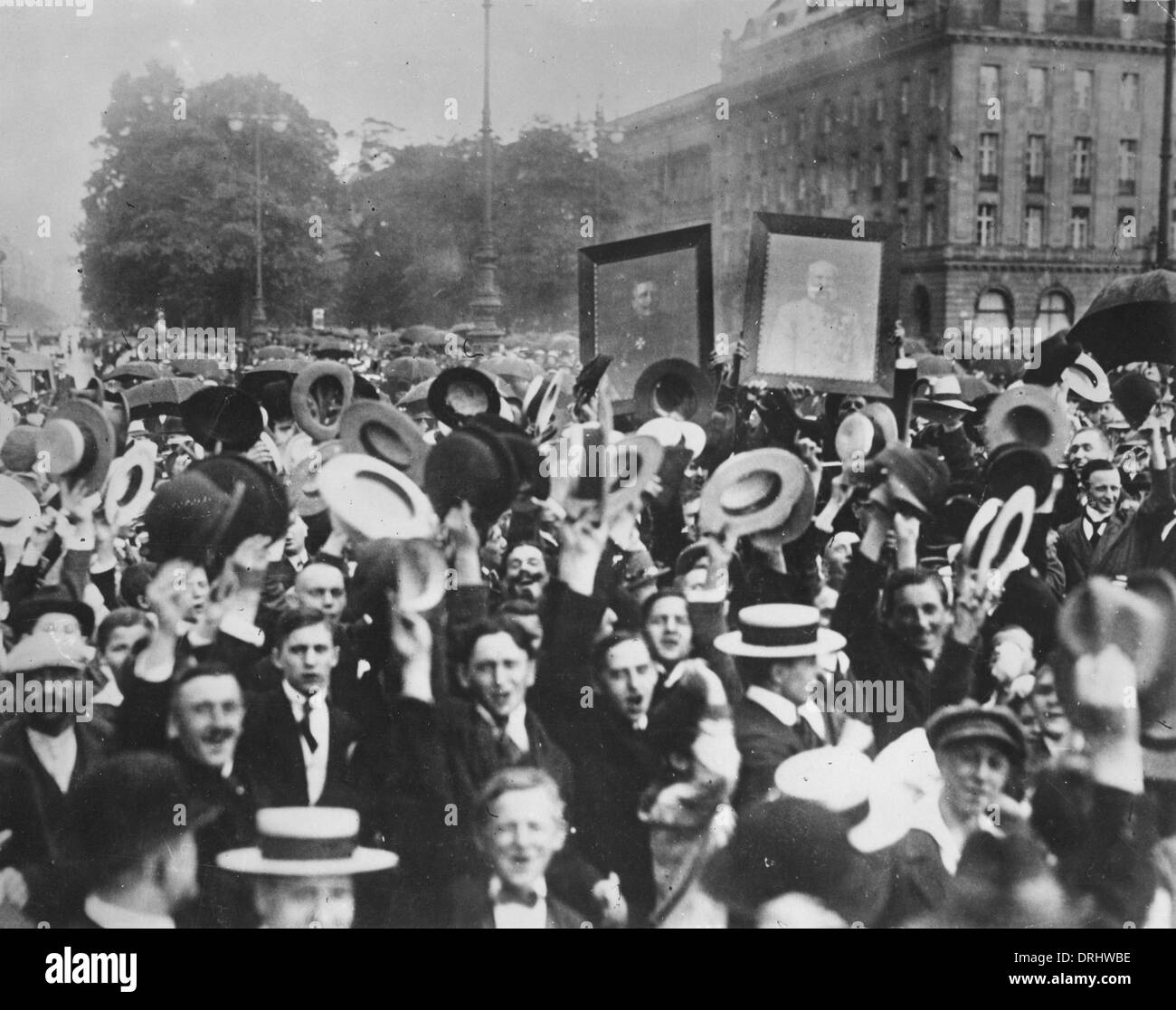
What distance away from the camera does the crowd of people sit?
5.09 metres

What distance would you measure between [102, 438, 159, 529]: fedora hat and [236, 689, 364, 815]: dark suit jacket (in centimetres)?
87

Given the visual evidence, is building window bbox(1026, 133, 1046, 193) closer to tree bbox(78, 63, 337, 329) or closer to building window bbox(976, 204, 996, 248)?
building window bbox(976, 204, 996, 248)

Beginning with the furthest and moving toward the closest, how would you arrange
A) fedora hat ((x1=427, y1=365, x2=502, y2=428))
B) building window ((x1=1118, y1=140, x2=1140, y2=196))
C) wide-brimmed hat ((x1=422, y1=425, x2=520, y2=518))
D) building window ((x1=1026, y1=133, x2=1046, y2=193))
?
building window ((x1=1118, y1=140, x2=1140, y2=196)) → building window ((x1=1026, y1=133, x2=1046, y2=193)) → fedora hat ((x1=427, y1=365, x2=502, y2=428)) → wide-brimmed hat ((x1=422, y1=425, x2=520, y2=518))

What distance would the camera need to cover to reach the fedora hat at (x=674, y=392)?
209 inches

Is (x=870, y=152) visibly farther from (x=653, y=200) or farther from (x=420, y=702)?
(x=420, y=702)

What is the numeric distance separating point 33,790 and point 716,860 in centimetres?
263

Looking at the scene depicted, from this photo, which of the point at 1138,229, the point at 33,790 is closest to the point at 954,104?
the point at 1138,229

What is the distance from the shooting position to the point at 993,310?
18.0 ft

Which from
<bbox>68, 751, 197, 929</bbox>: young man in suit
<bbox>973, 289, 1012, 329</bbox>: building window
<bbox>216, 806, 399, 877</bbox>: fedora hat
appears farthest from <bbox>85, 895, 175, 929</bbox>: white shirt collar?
<bbox>973, 289, 1012, 329</bbox>: building window

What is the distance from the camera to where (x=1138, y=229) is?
5.52 m

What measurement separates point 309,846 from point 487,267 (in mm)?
2397

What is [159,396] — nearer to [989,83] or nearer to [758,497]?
[758,497]

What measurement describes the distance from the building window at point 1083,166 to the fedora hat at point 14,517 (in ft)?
14.4

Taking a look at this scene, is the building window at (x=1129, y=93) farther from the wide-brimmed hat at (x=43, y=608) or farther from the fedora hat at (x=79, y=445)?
the wide-brimmed hat at (x=43, y=608)
